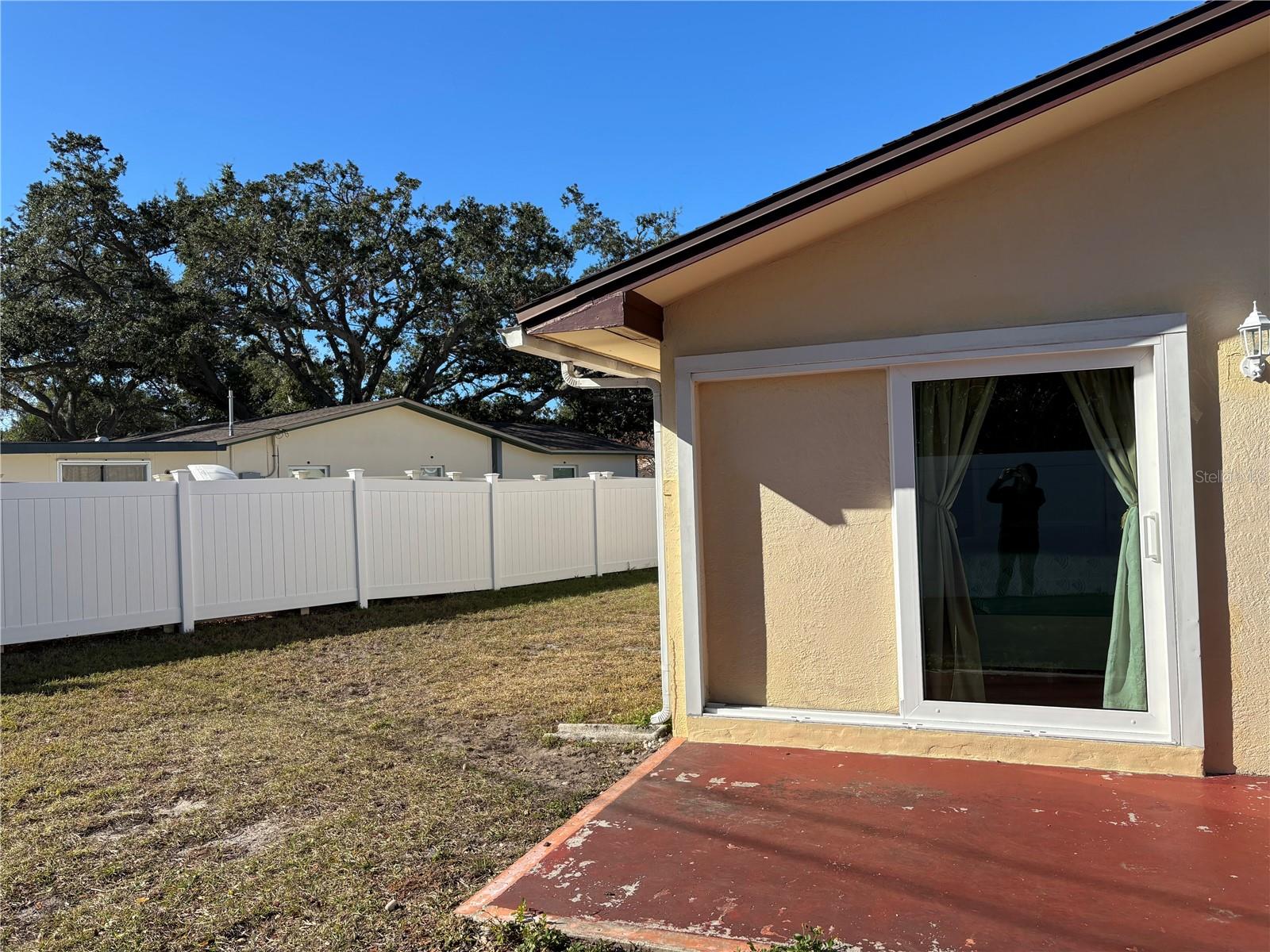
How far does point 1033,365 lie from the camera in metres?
4.63

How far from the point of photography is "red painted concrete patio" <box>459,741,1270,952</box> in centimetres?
295

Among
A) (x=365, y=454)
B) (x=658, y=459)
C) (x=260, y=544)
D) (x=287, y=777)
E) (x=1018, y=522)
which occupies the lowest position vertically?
(x=287, y=777)

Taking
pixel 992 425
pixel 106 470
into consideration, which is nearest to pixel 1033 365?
pixel 992 425

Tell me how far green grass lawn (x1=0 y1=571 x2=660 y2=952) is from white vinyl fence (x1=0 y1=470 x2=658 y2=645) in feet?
1.55

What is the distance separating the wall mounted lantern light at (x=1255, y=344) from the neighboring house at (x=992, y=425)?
0.22ft

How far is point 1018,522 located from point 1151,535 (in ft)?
2.04

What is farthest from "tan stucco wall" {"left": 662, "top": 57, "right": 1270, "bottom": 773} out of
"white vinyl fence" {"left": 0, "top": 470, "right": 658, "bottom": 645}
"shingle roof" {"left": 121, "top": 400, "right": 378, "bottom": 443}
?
"shingle roof" {"left": 121, "top": 400, "right": 378, "bottom": 443}

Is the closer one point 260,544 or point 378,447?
point 260,544

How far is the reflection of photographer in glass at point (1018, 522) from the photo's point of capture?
469cm

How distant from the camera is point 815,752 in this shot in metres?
4.94

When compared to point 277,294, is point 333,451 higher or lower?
lower

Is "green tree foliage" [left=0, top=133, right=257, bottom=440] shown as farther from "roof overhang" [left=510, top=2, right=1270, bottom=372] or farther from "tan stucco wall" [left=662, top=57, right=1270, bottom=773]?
"tan stucco wall" [left=662, top=57, right=1270, bottom=773]

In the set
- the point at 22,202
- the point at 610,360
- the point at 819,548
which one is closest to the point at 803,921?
the point at 819,548

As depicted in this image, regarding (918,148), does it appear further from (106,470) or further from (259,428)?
(106,470)
